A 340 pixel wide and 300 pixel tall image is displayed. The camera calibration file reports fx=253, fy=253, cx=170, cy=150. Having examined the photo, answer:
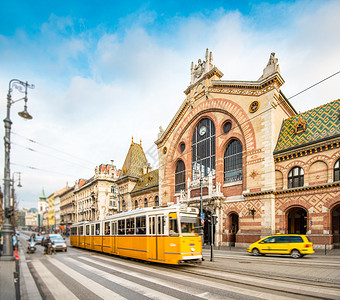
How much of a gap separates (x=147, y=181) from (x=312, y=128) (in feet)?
89.4

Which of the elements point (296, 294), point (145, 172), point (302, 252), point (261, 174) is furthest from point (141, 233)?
point (145, 172)

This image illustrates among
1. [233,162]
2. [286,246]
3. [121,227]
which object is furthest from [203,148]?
[121,227]

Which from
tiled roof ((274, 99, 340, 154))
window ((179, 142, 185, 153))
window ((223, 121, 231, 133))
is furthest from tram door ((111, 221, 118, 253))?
window ((179, 142, 185, 153))

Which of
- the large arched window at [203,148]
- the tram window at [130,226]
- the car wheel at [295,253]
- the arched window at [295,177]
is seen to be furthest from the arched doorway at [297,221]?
the tram window at [130,226]

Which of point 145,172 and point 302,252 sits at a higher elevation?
point 145,172

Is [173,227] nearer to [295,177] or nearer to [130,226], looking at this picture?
[130,226]

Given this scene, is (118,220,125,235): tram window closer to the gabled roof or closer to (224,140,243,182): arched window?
(224,140,243,182): arched window

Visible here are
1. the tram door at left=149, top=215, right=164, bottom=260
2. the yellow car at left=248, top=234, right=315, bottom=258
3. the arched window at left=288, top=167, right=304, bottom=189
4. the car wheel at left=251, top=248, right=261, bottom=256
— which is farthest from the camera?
the arched window at left=288, top=167, right=304, bottom=189

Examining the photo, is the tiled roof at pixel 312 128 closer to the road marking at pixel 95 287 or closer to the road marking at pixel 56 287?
the road marking at pixel 95 287

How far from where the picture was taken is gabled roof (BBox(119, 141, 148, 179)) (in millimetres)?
47719

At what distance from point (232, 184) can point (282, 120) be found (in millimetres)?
8127

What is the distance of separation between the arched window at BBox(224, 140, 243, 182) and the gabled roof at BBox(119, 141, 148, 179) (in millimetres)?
23711

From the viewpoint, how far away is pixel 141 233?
14.3 m

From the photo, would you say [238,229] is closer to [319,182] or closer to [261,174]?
[261,174]
